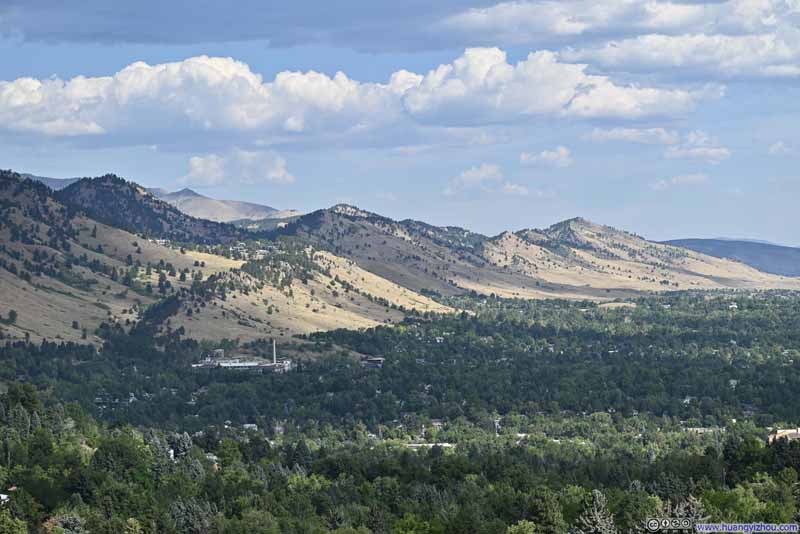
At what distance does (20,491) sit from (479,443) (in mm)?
71242

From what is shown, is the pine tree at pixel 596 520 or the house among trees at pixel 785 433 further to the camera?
the house among trees at pixel 785 433

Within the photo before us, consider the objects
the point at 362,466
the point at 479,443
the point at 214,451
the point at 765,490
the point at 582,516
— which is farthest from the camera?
the point at 479,443

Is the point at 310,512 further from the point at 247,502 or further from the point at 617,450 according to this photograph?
the point at 617,450

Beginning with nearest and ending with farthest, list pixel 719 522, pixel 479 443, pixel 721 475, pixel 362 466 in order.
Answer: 1. pixel 719 522
2. pixel 721 475
3. pixel 362 466
4. pixel 479 443

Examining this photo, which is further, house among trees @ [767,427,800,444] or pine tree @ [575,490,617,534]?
house among trees @ [767,427,800,444]

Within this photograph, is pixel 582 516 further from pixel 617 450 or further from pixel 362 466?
pixel 617 450

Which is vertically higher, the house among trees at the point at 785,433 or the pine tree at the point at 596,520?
the pine tree at the point at 596,520

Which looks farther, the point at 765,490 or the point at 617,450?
the point at 617,450

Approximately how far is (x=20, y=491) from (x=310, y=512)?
26.5 meters

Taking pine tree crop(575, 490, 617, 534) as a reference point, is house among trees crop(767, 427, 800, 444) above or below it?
below

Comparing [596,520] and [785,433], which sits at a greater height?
[596,520]

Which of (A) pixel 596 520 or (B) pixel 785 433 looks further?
(B) pixel 785 433

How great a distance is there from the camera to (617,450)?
590ft

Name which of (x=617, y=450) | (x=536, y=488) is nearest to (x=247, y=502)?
(x=536, y=488)
